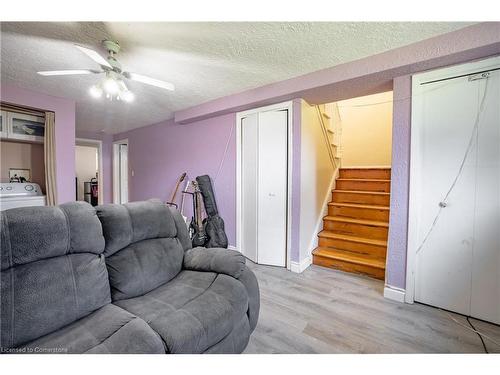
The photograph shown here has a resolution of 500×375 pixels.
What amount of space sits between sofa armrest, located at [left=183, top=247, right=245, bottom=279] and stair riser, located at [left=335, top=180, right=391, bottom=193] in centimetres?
252

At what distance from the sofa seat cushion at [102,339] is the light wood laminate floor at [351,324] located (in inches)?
29.3

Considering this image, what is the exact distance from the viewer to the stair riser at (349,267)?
2.32 metres

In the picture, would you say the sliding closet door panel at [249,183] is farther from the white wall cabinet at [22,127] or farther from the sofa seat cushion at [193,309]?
the white wall cabinet at [22,127]

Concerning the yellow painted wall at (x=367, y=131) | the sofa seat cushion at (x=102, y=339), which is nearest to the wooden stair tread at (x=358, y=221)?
the yellow painted wall at (x=367, y=131)

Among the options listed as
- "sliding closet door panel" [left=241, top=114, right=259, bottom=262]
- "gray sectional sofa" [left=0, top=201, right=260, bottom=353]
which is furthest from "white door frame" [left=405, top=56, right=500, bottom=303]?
"sliding closet door panel" [left=241, top=114, right=259, bottom=262]

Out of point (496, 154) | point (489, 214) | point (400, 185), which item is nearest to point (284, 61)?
point (400, 185)

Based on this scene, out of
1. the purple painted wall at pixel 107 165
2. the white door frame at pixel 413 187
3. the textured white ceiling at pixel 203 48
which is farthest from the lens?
the purple painted wall at pixel 107 165

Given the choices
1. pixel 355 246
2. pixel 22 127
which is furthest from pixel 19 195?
pixel 355 246

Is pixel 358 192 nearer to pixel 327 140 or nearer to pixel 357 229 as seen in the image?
pixel 357 229

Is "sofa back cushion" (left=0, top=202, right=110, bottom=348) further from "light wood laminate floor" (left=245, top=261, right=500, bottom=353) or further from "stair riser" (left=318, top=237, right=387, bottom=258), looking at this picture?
"stair riser" (left=318, top=237, right=387, bottom=258)

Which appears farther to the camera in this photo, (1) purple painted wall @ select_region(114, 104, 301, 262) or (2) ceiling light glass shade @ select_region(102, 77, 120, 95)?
(1) purple painted wall @ select_region(114, 104, 301, 262)

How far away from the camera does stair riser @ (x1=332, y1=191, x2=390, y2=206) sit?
2.89 meters

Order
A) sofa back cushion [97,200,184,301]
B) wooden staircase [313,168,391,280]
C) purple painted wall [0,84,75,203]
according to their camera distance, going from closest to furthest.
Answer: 1. sofa back cushion [97,200,184,301]
2. wooden staircase [313,168,391,280]
3. purple painted wall [0,84,75,203]
